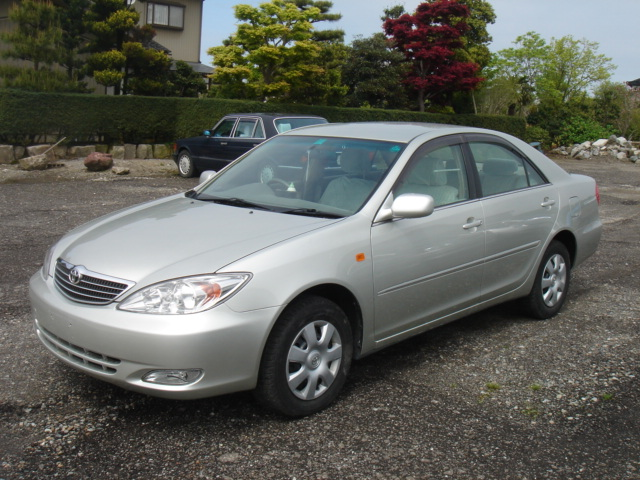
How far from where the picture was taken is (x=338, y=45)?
1175 inches

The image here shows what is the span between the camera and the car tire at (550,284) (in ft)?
18.2

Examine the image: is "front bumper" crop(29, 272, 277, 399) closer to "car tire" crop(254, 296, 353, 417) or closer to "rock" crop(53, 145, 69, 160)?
"car tire" crop(254, 296, 353, 417)

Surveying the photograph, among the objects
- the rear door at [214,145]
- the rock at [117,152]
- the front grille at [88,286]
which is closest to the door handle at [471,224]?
the front grille at [88,286]

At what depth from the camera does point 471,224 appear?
473 cm

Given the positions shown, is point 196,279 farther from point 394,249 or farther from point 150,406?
point 394,249

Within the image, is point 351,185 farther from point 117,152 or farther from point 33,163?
point 117,152

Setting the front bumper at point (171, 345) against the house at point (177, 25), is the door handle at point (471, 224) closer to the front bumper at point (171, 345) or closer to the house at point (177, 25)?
the front bumper at point (171, 345)

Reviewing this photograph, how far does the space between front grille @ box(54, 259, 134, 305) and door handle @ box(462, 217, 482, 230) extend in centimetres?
225

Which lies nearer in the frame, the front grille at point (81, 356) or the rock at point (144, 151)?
the front grille at point (81, 356)

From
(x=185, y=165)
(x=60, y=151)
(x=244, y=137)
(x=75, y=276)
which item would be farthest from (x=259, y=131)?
(x=75, y=276)

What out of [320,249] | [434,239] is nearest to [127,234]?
[320,249]

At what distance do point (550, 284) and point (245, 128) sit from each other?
10.3 meters

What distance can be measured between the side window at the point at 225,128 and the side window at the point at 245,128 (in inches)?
8.0

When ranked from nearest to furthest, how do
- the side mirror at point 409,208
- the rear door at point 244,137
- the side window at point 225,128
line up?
the side mirror at point 409,208, the rear door at point 244,137, the side window at point 225,128
